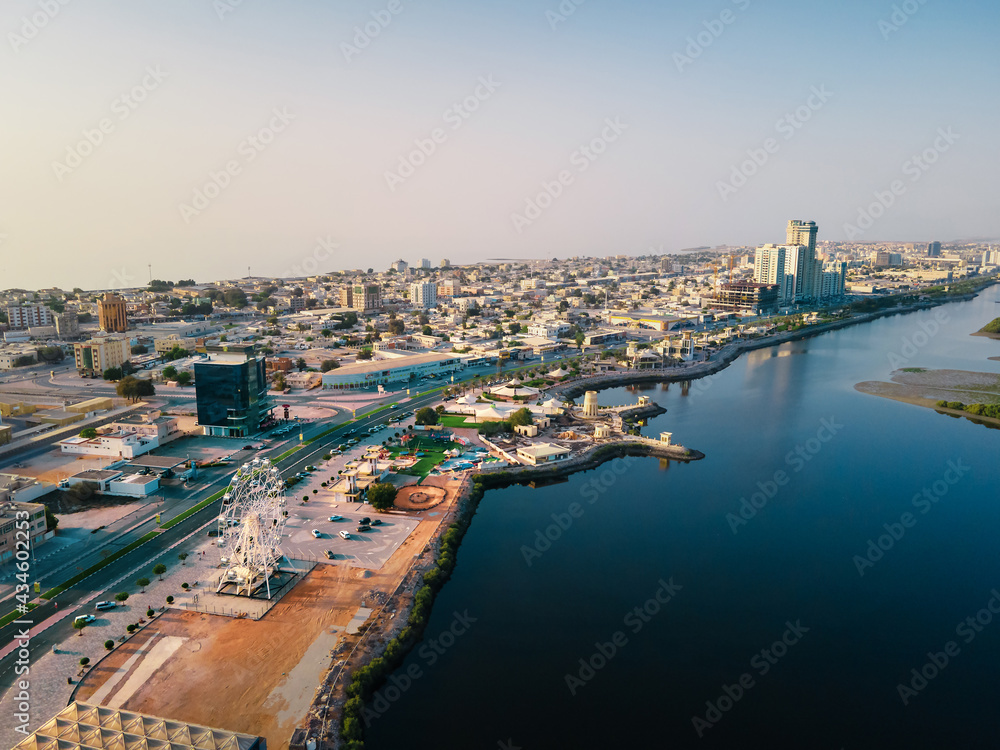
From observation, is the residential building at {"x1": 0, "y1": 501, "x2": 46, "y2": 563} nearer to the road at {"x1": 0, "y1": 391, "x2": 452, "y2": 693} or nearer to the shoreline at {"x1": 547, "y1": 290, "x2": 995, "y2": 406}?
the road at {"x1": 0, "y1": 391, "x2": 452, "y2": 693}

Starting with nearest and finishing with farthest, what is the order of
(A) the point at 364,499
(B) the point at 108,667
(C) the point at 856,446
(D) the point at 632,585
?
(B) the point at 108,667 → (D) the point at 632,585 → (A) the point at 364,499 → (C) the point at 856,446

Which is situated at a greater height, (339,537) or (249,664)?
(339,537)

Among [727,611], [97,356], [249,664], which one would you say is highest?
[97,356]

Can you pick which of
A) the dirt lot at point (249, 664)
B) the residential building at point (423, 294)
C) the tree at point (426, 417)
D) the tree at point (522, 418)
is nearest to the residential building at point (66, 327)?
the residential building at point (423, 294)

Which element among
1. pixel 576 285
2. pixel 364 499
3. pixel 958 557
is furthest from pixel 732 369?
pixel 576 285

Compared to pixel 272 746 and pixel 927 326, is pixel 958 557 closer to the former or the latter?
pixel 272 746

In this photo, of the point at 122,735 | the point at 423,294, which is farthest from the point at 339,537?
the point at 423,294

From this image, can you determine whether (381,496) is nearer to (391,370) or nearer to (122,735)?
(122,735)
